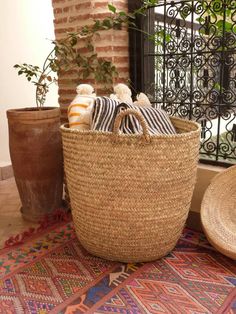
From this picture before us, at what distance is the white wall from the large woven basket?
1.83m

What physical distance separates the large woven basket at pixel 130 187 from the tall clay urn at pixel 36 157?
0.50 meters

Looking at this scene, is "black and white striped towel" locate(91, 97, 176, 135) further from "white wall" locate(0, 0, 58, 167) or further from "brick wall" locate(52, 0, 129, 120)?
"white wall" locate(0, 0, 58, 167)

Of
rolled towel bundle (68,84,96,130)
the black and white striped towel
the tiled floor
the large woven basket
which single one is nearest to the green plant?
rolled towel bundle (68,84,96,130)

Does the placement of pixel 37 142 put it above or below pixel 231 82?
below

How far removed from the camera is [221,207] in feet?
6.04

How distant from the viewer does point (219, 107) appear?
6.48ft

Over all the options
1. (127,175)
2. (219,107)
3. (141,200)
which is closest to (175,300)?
(141,200)

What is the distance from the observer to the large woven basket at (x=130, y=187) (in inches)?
55.3

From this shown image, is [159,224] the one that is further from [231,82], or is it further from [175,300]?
[231,82]

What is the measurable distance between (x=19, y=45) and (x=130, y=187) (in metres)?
2.34

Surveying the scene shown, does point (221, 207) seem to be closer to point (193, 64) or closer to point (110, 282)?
point (110, 282)

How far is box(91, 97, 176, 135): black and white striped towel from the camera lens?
59.0 inches

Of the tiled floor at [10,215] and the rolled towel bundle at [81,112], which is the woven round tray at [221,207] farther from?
the tiled floor at [10,215]

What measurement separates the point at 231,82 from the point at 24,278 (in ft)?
4.99
